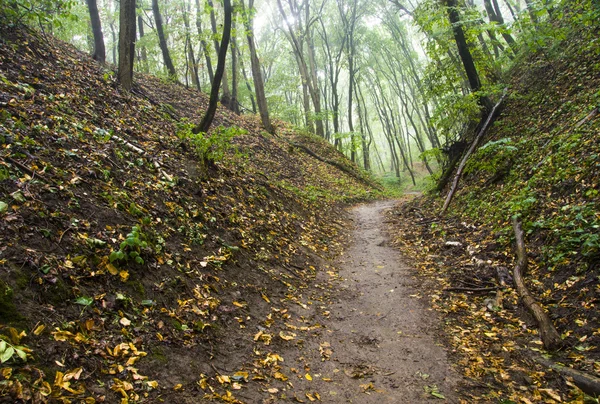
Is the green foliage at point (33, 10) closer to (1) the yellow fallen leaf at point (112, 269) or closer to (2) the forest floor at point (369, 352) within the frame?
(1) the yellow fallen leaf at point (112, 269)

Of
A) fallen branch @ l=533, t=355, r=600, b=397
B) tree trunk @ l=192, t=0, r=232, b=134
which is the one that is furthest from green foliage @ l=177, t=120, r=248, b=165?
fallen branch @ l=533, t=355, r=600, b=397

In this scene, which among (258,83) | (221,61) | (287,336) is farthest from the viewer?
(258,83)

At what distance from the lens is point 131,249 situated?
13.1 feet

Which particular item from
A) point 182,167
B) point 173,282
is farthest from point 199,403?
point 182,167

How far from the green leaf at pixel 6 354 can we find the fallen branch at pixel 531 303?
4.76m

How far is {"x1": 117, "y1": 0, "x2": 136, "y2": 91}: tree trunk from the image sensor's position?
29.2 feet

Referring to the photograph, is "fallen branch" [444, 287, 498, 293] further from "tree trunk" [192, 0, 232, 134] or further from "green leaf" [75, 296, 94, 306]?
"tree trunk" [192, 0, 232, 134]

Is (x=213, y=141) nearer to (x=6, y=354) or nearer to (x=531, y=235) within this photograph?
(x=6, y=354)

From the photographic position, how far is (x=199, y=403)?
285cm

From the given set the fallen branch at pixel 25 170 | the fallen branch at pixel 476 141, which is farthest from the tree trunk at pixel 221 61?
the fallen branch at pixel 476 141

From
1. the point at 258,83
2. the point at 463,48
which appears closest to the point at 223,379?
the point at 463,48

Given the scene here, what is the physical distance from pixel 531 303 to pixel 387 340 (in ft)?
5.94

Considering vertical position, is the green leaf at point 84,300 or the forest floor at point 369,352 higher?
the green leaf at point 84,300

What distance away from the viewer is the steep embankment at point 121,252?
2.72 m
